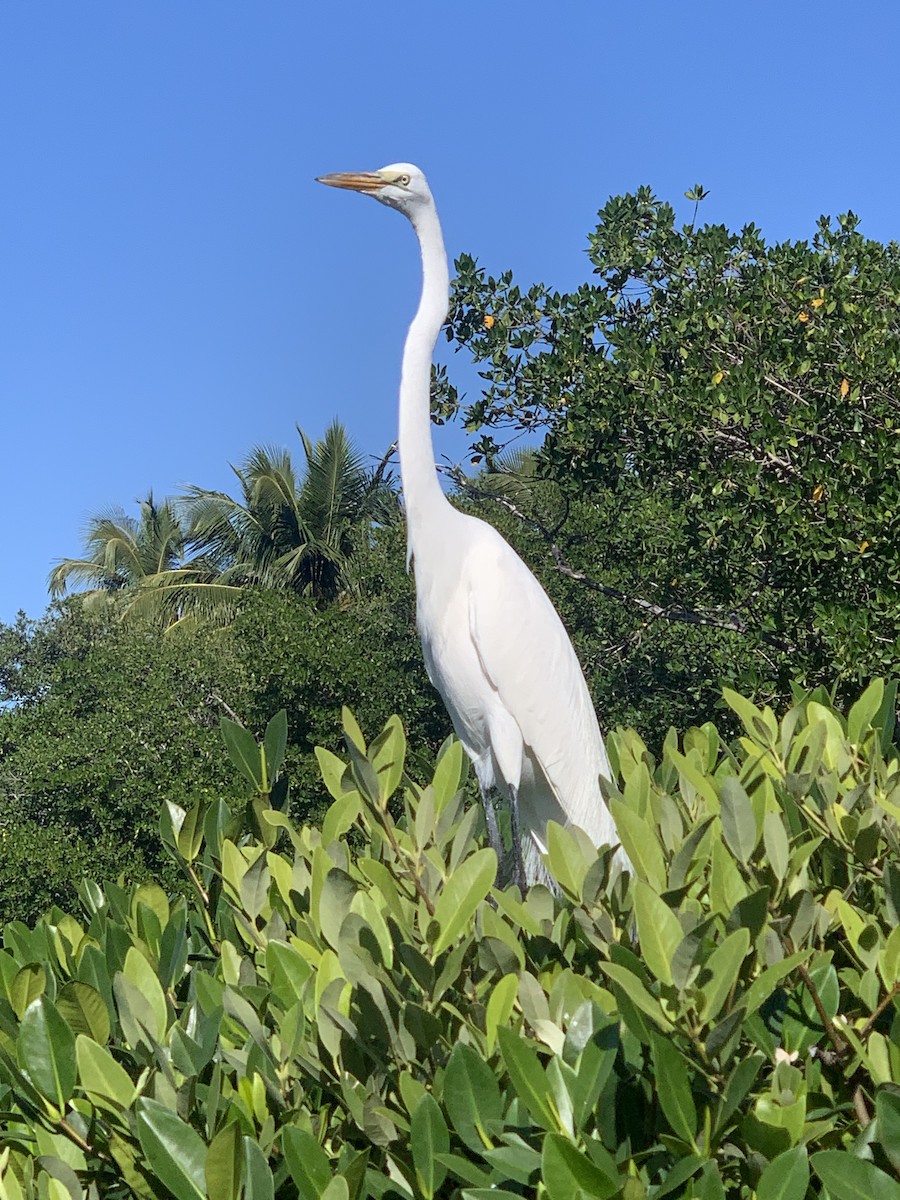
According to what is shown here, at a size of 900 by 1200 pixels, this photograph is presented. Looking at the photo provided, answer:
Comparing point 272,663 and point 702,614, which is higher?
point 272,663

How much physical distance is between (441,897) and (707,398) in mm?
4675

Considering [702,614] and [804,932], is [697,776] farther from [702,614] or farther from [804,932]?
[702,614]

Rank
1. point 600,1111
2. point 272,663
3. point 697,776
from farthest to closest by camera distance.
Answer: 1. point 272,663
2. point 697,776
3. point 600,1111

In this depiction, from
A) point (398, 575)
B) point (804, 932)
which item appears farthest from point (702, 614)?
point (398, 575)

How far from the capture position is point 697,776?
216 centimetres

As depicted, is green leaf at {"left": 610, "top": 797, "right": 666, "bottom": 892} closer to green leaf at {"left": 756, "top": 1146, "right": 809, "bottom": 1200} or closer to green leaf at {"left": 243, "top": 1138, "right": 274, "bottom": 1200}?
green leaf at {"left": 756, "top": 1146, "right": 809, "bottom": 1200}

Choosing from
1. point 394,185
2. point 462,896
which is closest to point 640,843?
point 462,896

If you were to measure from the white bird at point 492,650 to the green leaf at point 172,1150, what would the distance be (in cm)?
278

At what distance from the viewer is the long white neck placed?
402 centimetres

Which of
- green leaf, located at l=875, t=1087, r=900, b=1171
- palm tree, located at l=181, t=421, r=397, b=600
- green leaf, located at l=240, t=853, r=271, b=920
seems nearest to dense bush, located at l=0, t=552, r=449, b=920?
palm tree, located at l=181, t=421, r=397, b=600

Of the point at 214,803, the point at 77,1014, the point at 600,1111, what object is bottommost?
the point at 600,1111

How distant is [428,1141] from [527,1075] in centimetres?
13

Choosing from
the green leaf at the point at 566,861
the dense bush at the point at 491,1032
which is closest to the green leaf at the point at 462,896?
the dense bush at the point at 491,1032

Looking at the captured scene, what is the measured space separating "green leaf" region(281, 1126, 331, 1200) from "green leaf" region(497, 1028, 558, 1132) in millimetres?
216
